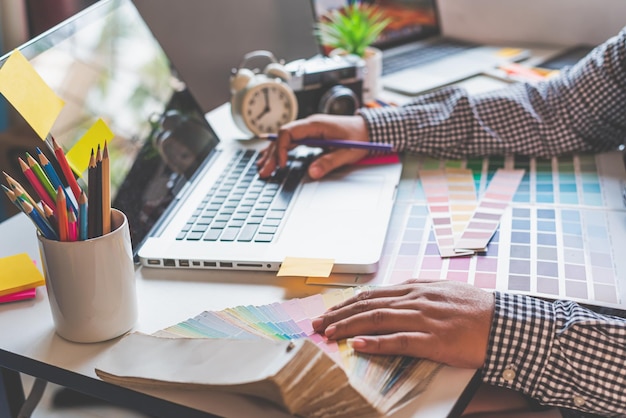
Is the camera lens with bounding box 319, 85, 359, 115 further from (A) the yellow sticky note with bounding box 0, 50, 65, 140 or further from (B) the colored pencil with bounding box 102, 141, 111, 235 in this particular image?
(B) the colored pencil with bounding box 102, 141, 111, 235

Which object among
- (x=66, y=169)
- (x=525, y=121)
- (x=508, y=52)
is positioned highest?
(x=66, y=169)

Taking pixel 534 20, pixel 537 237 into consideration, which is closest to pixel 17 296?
pixel 537 237

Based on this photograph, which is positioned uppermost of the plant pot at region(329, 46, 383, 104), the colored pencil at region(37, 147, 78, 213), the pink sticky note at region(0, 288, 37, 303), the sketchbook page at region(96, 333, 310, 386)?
the colored pencil at region(37, 147, 78, 213)

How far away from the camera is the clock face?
1363 millimetres

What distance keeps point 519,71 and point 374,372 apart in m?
1.13

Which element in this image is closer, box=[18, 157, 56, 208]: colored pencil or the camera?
box=[18, 157, 56, 208]: colored pencil

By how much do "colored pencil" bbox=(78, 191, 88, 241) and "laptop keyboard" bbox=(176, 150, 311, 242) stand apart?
0.83 ft

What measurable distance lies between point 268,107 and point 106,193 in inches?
24.4

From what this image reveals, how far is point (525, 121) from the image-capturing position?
1.34 metres

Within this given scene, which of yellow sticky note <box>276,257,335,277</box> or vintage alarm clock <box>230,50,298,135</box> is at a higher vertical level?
vintage alarm clock <box>230,50,298,135</box>

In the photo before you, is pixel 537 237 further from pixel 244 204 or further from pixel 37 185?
pixel 37 185

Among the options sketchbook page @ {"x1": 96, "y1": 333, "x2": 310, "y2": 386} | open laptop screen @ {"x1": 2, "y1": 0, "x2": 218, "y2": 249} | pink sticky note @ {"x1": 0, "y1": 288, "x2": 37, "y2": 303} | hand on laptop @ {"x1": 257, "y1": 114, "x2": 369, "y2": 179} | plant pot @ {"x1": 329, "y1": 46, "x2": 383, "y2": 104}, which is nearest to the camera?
sketchbook page @ {"x1": 96, "y1": 333, "x2": 310, "y2": 386}

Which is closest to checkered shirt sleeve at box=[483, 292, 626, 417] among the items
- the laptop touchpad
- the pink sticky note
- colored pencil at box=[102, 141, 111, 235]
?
the laptop touchpad

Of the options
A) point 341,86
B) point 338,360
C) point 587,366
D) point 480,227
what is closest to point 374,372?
point 338,360
